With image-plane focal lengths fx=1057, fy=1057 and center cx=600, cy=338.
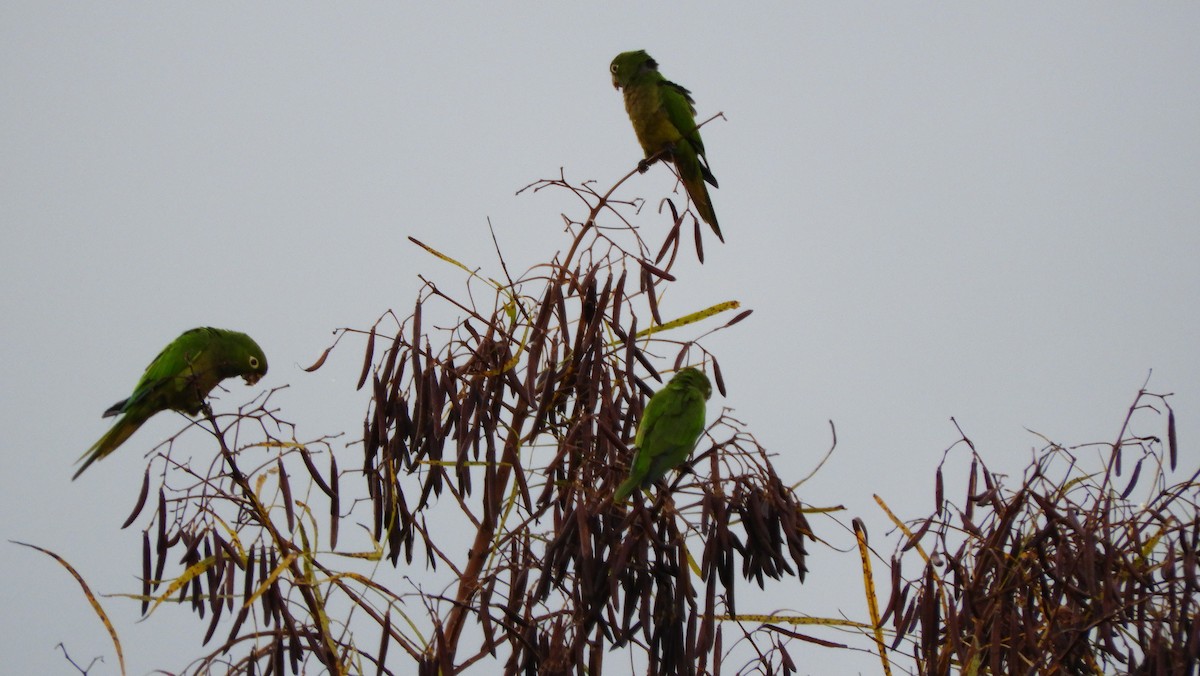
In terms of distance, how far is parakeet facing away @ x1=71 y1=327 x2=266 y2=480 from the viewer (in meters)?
4.76

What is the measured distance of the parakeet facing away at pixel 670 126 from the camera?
5.73 meters

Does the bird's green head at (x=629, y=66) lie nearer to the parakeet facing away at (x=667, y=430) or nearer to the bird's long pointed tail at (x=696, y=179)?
the bird's long pointed tail at (x=696, y=179)

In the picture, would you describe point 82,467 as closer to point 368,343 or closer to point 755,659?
point 368,343

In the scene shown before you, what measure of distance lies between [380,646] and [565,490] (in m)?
0.80

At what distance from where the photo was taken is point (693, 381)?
4082 millimetres

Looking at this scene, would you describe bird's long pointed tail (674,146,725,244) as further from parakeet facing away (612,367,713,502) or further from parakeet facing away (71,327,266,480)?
parakeet facing away (71,327,266,480)

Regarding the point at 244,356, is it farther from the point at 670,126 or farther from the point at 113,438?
the point at 670,126

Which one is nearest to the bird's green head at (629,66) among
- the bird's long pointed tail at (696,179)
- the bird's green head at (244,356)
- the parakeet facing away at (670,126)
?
the parakeet facing away at (670,126)

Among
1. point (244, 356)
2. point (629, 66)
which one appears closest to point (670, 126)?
point (629, 66)

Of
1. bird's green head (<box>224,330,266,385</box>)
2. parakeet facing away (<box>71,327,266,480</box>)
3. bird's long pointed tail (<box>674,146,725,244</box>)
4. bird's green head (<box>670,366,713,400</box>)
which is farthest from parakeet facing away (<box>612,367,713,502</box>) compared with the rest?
bird's green head (<box>224,330,266,385</box>)

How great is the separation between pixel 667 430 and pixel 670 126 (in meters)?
2.86

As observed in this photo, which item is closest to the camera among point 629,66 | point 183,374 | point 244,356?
point 183,374

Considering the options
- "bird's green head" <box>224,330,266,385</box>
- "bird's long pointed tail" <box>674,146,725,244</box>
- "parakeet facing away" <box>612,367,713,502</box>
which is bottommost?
"parakeet facing away" <box>612,367,713,502</box>

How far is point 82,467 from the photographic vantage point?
4391 millimetres
